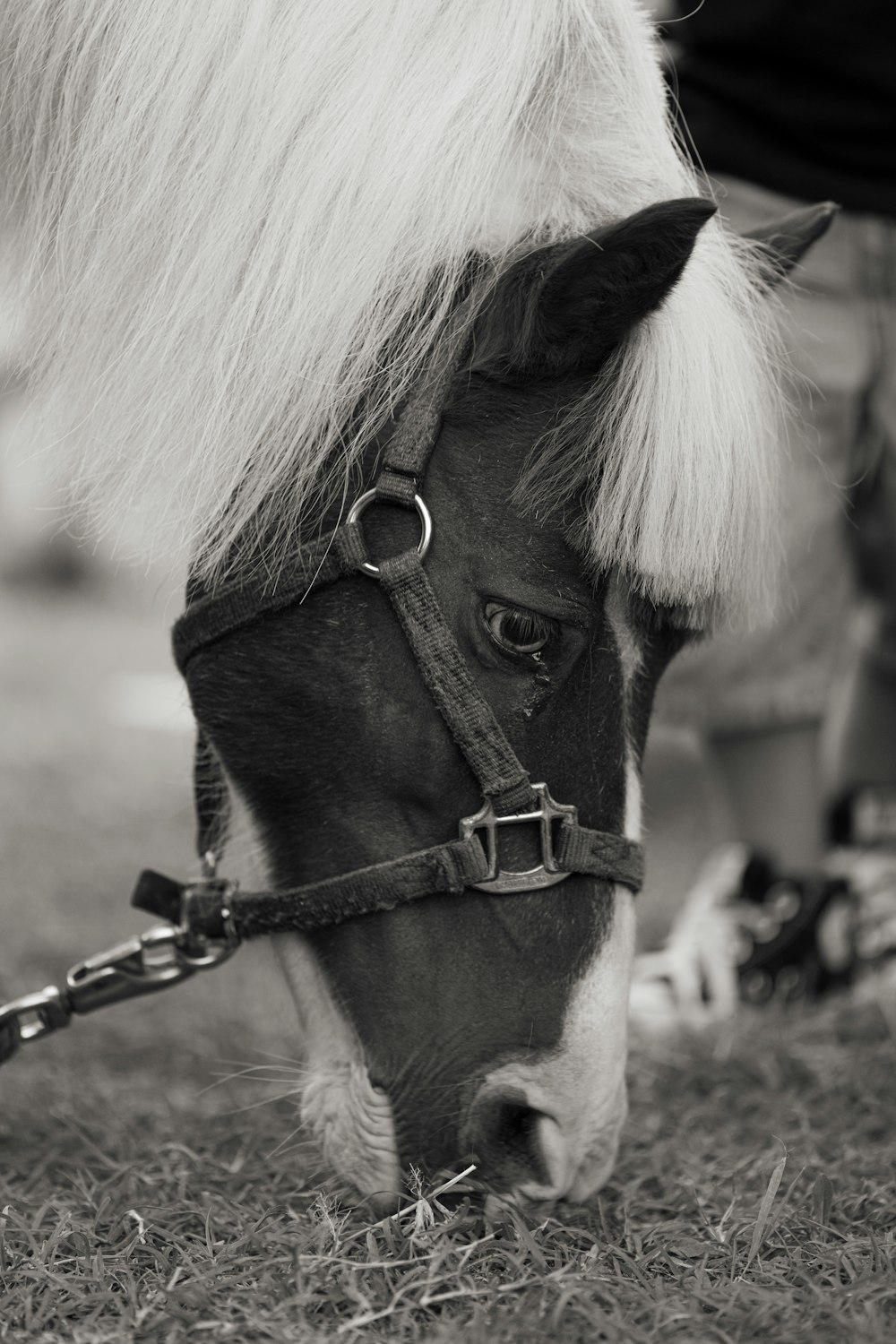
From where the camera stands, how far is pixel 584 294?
1562 mm

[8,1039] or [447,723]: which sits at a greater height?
[447,723]

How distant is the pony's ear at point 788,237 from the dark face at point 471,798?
0.49 metres

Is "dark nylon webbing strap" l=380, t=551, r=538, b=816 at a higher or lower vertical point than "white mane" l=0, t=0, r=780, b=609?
lower

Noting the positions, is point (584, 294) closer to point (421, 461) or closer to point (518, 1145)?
point (421, 461)

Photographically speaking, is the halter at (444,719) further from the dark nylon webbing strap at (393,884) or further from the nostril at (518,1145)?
the nostril at (518,1145)

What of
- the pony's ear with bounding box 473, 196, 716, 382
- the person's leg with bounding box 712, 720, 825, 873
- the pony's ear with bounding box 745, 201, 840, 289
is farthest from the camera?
the person's leg with bounding box 712, 720, 825, 873

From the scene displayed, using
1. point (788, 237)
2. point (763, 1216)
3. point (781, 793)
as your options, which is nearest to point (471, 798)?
point (763, 1216)

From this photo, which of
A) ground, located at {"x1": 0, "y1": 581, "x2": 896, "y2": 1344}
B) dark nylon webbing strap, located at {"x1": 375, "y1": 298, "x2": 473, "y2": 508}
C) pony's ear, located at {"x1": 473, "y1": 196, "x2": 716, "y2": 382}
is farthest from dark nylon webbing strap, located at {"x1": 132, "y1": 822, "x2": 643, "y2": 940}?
pony's ear, located at {"x1": 473, "y1": 196, "x2": 716, "y2": 382}

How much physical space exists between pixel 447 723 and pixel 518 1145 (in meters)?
0.51

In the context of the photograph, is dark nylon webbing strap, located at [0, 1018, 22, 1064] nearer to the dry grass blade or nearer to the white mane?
the white mane

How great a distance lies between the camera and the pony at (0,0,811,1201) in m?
1.62

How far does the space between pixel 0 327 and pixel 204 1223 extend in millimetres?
1238

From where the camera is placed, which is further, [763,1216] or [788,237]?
[788,237]

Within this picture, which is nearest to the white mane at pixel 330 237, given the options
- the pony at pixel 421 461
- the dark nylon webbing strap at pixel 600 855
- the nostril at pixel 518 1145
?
the pony at pixel 421 461
